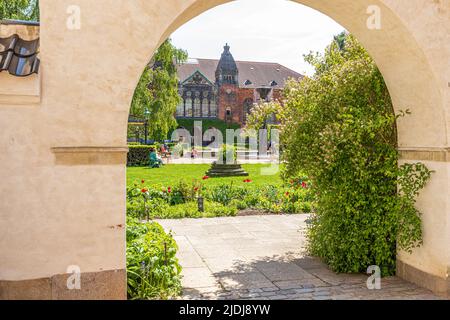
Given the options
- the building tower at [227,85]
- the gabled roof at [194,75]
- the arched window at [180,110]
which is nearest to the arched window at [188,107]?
the arched window at [180,110]

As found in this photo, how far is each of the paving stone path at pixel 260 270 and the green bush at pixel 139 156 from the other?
605 inches

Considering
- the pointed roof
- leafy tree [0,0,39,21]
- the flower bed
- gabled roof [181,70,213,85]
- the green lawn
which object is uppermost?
the pointed roof

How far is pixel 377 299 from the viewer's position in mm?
5582

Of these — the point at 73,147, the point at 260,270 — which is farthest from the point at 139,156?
the point at 73,147

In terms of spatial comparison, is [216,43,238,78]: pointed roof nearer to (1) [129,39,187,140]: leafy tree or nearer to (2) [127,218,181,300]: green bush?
(1) [129,39,187,140]: leafy tree

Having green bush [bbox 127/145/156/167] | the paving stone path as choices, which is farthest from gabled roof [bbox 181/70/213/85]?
the paving stone path

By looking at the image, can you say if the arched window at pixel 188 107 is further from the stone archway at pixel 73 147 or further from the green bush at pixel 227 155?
the stone archway at pixel 73 147

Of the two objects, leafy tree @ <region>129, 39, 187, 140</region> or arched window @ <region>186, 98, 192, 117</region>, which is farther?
arched window @ <region>186, 98, 192, 117</region>

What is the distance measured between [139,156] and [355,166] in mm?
20589

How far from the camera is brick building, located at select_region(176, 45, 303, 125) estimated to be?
203ft

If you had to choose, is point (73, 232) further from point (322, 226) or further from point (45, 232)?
point (322, 226)

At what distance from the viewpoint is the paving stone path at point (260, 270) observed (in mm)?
5824

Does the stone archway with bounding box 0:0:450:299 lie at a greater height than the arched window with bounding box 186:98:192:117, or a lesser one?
lesser

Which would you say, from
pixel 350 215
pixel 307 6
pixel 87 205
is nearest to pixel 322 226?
pixel 350 215
